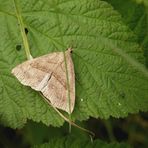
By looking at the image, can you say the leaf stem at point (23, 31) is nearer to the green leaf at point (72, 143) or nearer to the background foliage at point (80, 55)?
the background foliage at point (80, 55)

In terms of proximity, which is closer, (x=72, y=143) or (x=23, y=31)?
(x=72, y=143)

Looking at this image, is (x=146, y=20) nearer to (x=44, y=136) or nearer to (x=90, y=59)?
(x=90, y=59)

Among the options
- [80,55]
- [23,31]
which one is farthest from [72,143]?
[23,31]

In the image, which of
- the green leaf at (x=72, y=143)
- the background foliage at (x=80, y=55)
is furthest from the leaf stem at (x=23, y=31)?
the green leaf at (x=72, y=143)

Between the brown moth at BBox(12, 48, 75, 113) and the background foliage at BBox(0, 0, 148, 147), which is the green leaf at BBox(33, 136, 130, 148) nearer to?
the background foliage at BBox(0, 0, 148, 147)

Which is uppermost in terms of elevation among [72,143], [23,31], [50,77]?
[23,31]

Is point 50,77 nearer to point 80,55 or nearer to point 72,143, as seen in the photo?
point 80,55

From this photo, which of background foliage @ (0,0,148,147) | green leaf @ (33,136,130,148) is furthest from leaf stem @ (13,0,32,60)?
green leaf @ (33,136,130,148)
